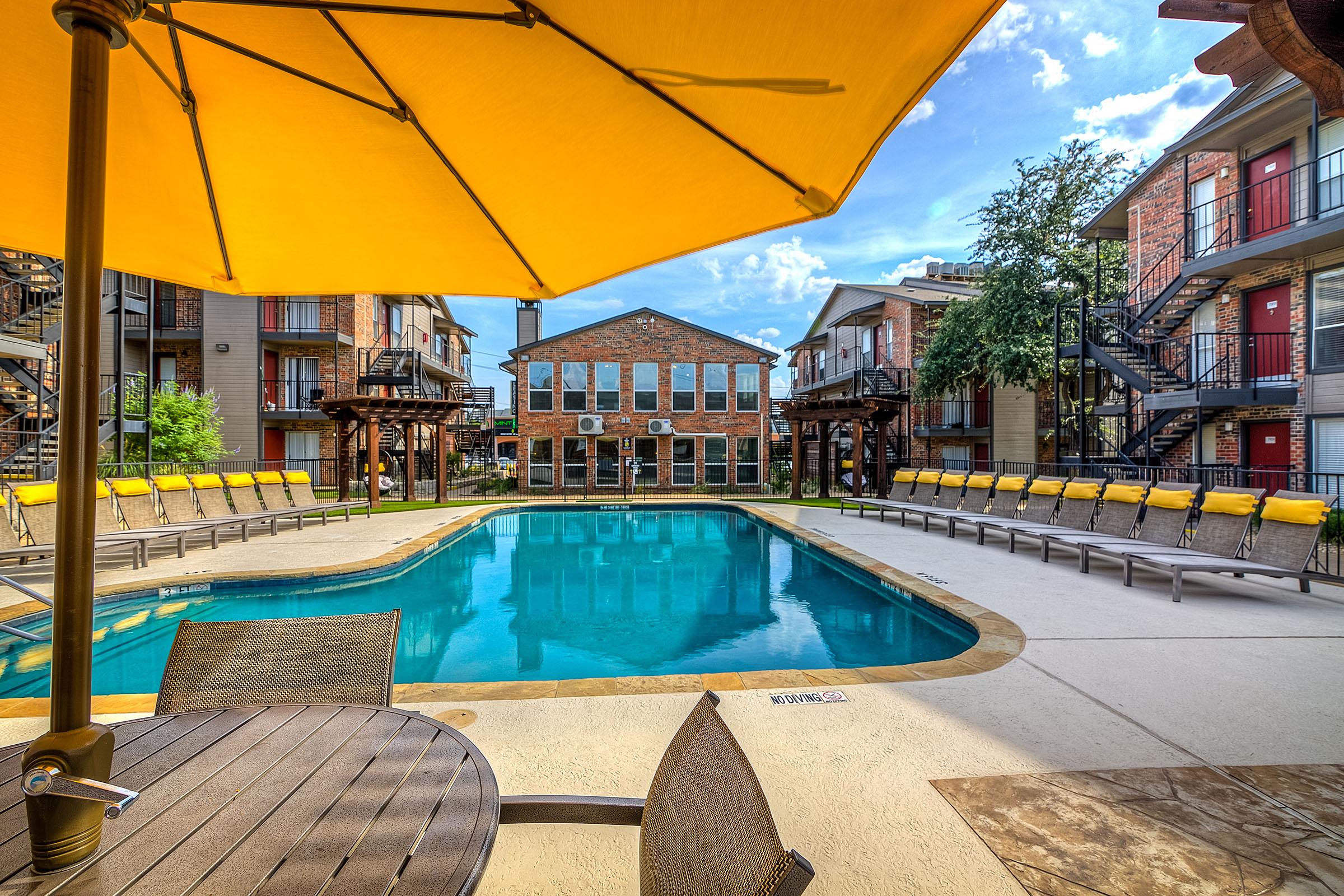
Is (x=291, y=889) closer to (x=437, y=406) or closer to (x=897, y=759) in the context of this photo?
(x=897, y=759)

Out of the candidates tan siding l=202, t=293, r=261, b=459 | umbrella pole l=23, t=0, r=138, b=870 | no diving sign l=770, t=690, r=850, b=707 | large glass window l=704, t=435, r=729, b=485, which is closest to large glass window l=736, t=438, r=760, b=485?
large glass window l=704, t=435, r=729, b=485

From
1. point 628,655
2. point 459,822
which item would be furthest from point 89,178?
point 628,655

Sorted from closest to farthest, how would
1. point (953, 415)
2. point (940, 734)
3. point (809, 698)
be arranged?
point (940, 734) < point (809, 698) < point (953, 415)

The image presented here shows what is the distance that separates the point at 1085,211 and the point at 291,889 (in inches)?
907

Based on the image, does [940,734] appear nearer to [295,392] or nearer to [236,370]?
[295,392]

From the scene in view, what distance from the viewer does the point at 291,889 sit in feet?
3.50

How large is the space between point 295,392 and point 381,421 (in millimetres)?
6436

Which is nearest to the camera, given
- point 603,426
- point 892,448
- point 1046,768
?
point 1046,768

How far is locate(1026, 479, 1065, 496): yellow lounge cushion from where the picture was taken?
952cm

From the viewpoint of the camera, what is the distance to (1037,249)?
18.0m

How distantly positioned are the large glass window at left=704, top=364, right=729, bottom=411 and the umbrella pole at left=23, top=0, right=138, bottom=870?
21.4m

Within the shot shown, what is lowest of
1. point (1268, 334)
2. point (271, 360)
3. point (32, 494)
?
point (32, 494)

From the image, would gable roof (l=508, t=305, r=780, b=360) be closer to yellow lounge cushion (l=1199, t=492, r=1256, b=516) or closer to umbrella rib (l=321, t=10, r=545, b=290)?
yellow lounge cushion (l=1199, t=492, r=1256, b=516)

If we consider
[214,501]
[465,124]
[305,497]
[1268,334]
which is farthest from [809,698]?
[1268,334]
